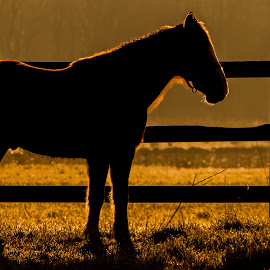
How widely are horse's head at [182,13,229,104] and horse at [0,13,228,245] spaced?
0.01 m

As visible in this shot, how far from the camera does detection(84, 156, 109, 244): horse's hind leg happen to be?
5188mm

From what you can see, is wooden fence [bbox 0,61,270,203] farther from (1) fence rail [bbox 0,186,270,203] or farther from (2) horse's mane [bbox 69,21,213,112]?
(2) horse's mane [bbox 69,21,213,112]

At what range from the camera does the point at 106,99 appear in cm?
532

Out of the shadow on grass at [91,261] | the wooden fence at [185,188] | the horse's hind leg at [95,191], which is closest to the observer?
the shadow on grass at [91,261]

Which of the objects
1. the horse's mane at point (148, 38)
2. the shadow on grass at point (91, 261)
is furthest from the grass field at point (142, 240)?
the horse's mane at point (148, 38)

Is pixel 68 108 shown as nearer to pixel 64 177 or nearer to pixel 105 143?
pixel 105 143

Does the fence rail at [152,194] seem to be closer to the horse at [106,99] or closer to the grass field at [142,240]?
the grass field at [142,240]

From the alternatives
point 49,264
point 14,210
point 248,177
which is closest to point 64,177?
point 14,210

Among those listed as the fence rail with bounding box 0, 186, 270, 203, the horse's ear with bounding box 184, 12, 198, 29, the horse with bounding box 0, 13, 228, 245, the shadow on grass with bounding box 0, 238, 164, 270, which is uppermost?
the horse's ear with bounding box 184, 12, 198, 29

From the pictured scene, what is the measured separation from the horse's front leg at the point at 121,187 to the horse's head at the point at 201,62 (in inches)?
40.2

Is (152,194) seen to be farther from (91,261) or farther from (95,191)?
(91,261)

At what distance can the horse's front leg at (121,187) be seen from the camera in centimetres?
520

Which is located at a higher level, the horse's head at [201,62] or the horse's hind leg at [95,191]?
the horse's head at [201,62]

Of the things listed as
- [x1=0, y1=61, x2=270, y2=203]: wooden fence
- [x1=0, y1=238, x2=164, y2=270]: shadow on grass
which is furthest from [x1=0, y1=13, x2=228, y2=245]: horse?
[x1=0, y1=61, x2=270, y2=203]: wooden fence
